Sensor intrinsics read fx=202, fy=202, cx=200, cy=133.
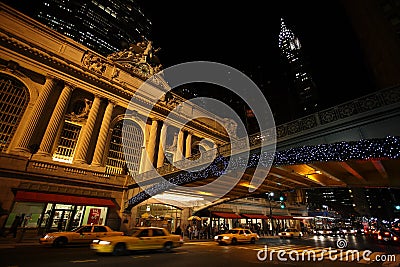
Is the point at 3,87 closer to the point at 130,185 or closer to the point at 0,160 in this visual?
the point at 0,160

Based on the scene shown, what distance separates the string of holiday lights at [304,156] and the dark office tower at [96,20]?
182ft

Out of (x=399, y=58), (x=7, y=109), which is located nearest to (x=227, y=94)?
(x=399, y=58)

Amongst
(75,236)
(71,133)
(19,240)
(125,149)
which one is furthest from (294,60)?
(19,240)

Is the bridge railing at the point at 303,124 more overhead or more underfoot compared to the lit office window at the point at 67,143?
more underfoot

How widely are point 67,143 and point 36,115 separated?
14.0 ft

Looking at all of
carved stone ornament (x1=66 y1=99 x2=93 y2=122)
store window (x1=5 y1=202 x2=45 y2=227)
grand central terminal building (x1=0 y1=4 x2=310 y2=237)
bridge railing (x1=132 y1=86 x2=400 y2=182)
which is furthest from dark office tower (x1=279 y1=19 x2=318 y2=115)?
store window (x1=5 y1=202 x2=45 y2=227)

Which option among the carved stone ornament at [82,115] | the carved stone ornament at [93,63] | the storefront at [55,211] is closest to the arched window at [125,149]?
the carved stone ornament at [82,115]

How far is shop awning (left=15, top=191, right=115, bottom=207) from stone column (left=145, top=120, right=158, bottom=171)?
26.7 ft

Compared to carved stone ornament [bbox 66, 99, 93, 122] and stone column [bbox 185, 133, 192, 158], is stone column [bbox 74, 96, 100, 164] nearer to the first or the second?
carved stone ornament [bbox 66, 99, 93, 122]

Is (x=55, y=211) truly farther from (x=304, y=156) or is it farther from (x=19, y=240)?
(x=304, y=156)

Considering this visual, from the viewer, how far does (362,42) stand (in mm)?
21562

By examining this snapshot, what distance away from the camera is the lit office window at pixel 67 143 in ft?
73.7

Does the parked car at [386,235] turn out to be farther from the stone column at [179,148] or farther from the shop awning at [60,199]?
the shop awning at [60,199]

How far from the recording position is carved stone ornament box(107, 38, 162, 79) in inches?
1199
